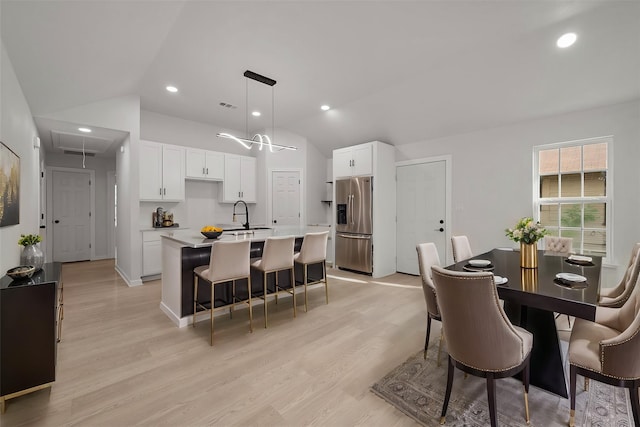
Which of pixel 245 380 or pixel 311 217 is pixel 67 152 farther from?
pixel 245 380

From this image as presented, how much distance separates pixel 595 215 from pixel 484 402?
328 cm

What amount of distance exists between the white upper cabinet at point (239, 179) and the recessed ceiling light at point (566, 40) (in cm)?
528

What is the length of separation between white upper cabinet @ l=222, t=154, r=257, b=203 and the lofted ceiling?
1.60m

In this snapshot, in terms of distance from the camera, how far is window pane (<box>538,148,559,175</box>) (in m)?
3.88

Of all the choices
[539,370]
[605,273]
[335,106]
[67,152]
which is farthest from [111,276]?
[605,273]

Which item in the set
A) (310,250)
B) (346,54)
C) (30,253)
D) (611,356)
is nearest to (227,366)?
(310,250)

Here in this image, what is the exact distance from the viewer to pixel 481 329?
4.97 ft

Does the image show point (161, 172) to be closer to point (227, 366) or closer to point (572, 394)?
point (227, 366)

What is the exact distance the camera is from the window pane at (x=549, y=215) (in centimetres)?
392

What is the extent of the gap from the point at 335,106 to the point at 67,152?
19.2 feet

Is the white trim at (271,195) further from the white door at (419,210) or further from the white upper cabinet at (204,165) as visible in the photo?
the white door at (419,210)

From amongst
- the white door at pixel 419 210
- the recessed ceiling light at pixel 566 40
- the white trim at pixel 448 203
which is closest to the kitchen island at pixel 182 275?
the white door at pixel 419 210

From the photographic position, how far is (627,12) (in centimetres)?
250

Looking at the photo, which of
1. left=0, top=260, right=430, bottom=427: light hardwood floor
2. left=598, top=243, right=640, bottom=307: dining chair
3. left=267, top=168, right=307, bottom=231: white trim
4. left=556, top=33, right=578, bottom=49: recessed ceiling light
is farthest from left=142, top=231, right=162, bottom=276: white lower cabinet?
left=556, top=33, right=578, bottom=49: recessed ceiling light
